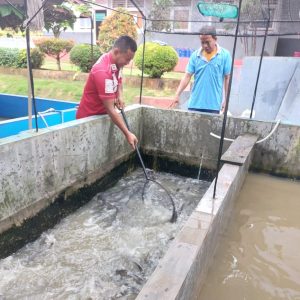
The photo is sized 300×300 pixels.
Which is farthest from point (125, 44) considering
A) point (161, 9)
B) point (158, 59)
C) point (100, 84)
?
point (161, 9)

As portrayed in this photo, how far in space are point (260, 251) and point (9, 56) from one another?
1426 cm

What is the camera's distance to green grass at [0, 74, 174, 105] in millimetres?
10469

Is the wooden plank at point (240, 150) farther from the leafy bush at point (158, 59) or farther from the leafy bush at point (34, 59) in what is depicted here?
the leafy bush at point (34, 59)

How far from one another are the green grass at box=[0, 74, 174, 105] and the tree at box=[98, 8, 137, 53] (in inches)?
92.8

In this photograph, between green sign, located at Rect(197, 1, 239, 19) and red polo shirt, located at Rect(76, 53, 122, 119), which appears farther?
green sign, located at Rect(197, 1, 239, 19)

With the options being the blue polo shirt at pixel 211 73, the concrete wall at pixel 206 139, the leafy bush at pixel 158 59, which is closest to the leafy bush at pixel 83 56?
the leafy bush at pixel 158 59

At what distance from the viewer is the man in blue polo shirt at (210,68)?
4.19 metres

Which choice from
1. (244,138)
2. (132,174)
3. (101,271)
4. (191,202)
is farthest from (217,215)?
(132,174)

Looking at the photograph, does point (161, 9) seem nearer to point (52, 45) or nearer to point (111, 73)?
point (52, 45)

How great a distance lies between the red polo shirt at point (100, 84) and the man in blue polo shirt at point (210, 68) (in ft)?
3.65

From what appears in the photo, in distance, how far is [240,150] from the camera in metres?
3.93

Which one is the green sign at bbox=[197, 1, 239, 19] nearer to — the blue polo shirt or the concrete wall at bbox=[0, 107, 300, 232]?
the blue polo shirt

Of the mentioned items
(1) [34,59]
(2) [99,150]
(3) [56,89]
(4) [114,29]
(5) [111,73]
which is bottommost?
(3) [56,89]

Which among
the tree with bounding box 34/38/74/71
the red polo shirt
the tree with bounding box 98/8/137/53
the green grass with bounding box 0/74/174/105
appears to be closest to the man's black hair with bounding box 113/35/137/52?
the red polo shirt
